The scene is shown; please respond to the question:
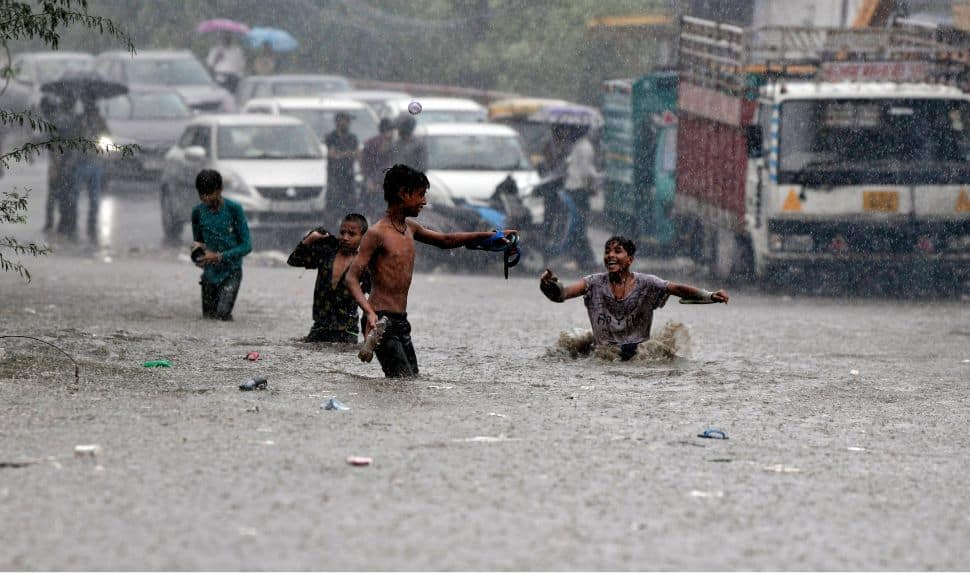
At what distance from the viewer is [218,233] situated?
12938 millimetres

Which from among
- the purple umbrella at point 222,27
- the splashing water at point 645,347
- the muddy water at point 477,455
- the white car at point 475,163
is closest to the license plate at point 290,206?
the white car at point 475,163

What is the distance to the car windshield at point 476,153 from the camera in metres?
21.0

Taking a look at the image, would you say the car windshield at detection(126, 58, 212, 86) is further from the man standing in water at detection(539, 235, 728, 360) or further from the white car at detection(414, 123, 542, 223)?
the man standing in water at detection(539, 235, 728, 360)

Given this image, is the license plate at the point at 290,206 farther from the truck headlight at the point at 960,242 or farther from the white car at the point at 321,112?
the truck headlight at the point at 960,242

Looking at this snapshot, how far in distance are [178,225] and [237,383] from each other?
13.6 m

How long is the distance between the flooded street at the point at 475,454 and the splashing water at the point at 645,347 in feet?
0.27

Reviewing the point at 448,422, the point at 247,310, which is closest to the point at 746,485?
the point at 448,422

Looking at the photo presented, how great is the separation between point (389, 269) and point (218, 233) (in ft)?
12.4

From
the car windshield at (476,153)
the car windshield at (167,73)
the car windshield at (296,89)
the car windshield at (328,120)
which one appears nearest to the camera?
the car windshield at (476,153)

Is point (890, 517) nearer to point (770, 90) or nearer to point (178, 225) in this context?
point (770, 90)

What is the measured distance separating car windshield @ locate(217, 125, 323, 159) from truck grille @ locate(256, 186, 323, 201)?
0.75 m

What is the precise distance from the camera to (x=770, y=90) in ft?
60.7

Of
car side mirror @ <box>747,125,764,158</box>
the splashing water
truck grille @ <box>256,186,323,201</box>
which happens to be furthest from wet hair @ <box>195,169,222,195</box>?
truck grille @ <box>256,186,323,201</box>

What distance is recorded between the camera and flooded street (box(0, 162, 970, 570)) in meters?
5.78
